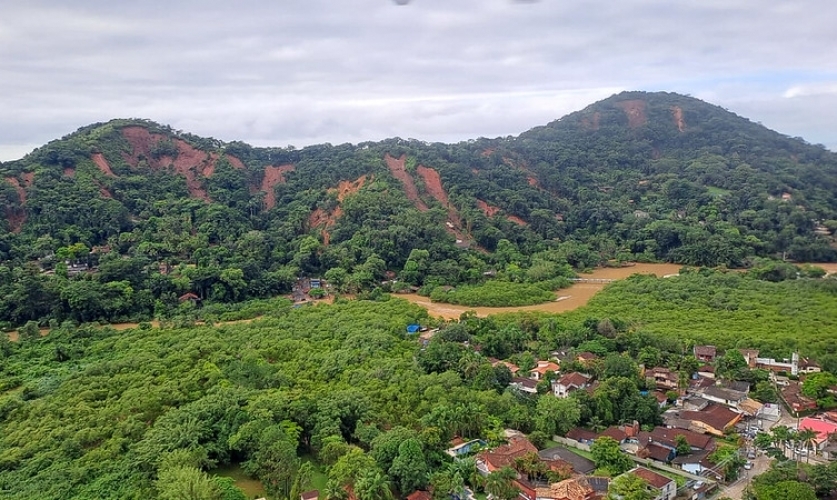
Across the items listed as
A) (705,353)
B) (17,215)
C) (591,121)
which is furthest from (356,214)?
(591,121)

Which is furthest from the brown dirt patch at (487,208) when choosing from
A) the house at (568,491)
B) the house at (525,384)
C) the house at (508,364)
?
the house at (568,491)

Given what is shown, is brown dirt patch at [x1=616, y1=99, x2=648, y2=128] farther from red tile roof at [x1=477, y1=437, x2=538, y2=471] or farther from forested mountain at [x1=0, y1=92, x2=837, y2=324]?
red tile roof at [x1=477, y1=437, x2=538, y2=471]

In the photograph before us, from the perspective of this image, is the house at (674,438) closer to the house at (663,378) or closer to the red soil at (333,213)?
the house at (663,378)

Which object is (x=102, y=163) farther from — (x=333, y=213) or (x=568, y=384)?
(x=568, y=384)

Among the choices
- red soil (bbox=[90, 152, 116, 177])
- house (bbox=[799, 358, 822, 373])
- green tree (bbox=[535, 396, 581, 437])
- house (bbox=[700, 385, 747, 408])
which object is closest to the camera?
green tree (bbox=[535, 396, 581, 437])

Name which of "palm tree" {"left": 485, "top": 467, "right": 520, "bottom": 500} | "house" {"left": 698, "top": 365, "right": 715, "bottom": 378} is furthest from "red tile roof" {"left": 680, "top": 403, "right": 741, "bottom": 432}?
"palm tree" {"left": 485, "top": 467, "right": 520, "bottom": 500}

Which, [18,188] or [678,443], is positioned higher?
[18,188]
